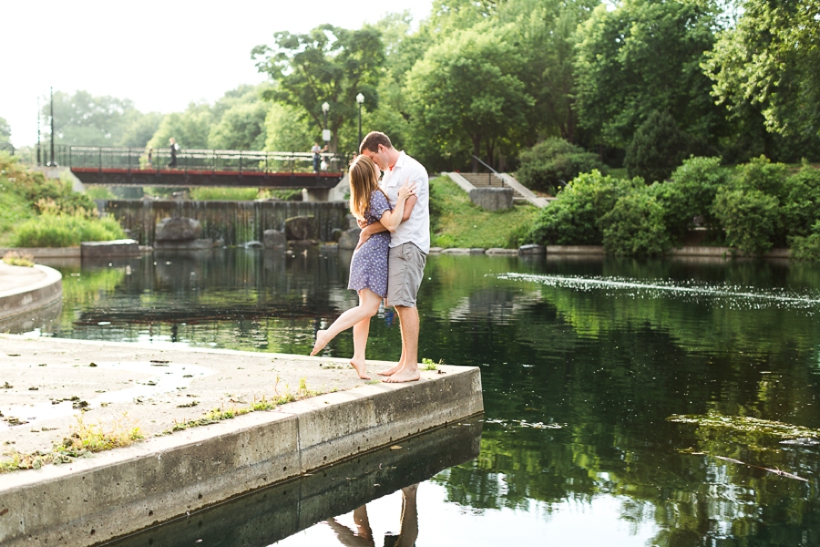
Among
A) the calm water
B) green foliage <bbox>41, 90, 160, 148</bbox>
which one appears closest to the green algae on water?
the calm water

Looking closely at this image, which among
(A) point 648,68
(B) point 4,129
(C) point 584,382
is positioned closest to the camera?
(C) point 584,382

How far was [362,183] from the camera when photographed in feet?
23.0

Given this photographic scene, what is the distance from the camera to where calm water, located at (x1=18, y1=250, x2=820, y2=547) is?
16.5 feet

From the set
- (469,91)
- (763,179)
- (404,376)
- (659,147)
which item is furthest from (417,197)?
(469,91)

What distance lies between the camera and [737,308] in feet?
53.9

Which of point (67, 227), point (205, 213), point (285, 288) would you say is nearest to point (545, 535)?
point (285, 288)

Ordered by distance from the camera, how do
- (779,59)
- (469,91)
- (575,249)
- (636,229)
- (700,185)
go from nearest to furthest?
(779,59)
(636,229)
(700,185)
(575,249)
(469,91)

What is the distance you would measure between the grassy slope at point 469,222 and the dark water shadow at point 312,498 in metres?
33.5

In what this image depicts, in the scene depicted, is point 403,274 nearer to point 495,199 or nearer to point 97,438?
point 97,438

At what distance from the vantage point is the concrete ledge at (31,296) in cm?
1419

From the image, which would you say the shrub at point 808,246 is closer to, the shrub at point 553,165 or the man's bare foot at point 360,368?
the shrub at point 553,165

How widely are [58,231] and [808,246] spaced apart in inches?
968

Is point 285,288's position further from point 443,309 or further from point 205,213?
point 205,213

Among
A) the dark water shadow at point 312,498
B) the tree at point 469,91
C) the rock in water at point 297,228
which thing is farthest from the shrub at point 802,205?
the dark water shadow at point 312,498
